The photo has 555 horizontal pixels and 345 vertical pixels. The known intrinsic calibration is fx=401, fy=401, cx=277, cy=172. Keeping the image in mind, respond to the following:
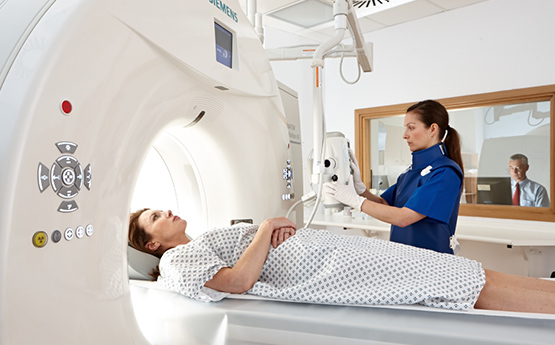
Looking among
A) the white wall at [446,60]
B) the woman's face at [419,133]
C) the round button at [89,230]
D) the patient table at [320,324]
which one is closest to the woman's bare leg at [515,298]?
the patient table at [320,324]

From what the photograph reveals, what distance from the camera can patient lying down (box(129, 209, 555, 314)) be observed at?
44.1 inches

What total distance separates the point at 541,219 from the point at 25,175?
3.37 metres

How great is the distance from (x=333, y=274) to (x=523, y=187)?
2.64 meters

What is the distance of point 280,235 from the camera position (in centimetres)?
137

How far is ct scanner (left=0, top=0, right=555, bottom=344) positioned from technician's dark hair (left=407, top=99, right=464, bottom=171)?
85 cm

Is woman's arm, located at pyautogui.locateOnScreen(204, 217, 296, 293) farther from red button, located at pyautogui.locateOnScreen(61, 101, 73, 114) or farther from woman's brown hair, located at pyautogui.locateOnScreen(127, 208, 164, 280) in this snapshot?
red button, located at pyautogui.locateOnScreen(61, 101, 73, 114)

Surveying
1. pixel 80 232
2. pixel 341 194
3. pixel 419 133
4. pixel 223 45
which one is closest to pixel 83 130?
pixel 80 232

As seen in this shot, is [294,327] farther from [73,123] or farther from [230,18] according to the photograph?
[230,18]

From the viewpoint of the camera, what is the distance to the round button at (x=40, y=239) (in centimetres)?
65

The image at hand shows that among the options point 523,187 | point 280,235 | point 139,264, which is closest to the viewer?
point 280,235

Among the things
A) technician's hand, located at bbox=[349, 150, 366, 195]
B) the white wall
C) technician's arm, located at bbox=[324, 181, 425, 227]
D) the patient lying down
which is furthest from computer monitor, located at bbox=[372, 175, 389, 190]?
the patient lying down

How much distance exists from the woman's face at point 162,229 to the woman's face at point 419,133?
3.62 ft

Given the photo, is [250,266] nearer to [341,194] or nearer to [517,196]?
[341,194]

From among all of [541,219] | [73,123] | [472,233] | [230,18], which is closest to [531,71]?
[541,219]
